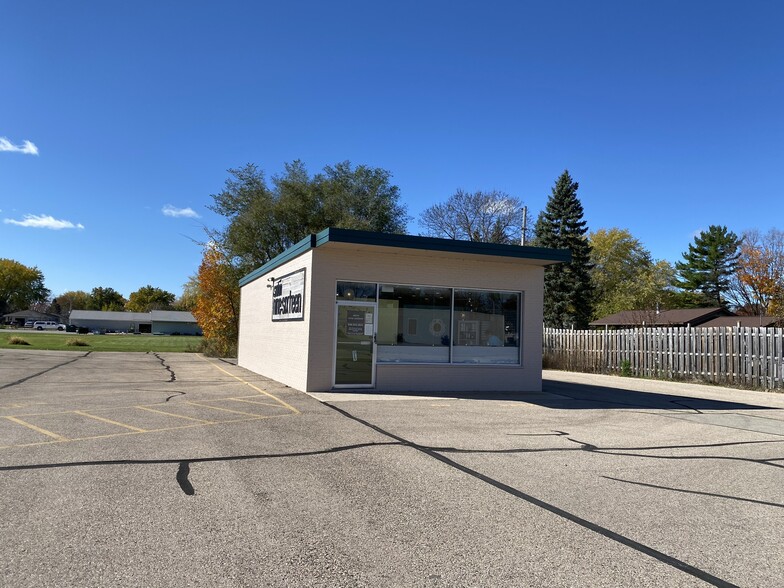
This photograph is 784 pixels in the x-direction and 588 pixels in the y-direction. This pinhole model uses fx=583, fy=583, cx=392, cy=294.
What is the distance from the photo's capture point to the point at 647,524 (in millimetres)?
5055

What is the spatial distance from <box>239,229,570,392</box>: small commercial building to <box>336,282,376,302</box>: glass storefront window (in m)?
0.02

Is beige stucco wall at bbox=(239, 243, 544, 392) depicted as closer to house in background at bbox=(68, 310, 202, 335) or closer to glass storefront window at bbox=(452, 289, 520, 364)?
glass storefront window at bbox=(452, 289, 520, 364)

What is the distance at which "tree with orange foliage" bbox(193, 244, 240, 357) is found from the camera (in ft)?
114

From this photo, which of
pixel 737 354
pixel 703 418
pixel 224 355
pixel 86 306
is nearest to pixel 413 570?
pixel 703 418

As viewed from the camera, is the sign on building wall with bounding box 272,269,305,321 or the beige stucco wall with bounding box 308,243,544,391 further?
the sign on building wall with bounding box 272,269,305,321

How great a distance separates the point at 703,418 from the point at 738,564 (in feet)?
27.4

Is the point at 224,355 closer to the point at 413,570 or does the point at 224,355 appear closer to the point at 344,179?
the point at 344,179

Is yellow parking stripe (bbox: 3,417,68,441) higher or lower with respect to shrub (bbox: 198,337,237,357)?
lower

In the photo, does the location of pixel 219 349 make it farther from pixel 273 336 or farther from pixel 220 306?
pixel 273 336

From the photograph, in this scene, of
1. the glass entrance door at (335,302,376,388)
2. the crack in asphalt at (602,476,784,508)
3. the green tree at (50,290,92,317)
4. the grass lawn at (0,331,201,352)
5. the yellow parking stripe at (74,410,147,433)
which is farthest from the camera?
the green tree at (50,290,92,317)

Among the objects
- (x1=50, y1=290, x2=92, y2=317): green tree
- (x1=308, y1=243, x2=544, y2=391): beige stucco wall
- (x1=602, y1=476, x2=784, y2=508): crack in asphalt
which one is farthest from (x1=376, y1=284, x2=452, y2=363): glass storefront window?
(x1=50, y1=290, x2=92, y2=317): green tree

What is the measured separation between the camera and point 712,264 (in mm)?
65062

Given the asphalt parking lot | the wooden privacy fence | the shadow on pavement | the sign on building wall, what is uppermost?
the sign on building wall

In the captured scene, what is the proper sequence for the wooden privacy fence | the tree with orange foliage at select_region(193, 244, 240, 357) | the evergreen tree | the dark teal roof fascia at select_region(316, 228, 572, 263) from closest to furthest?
the dark teal roof fascia at select_region(316, 228, 572, 263) → the wooden privacy fence → the tree with orange foliage at select_region(193, 244, 240, 357) → the evergreen tree
